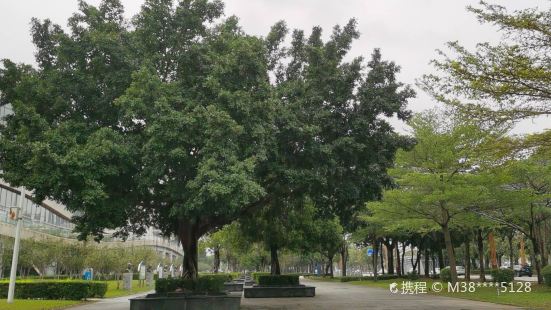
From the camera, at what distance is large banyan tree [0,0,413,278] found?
13938 mm

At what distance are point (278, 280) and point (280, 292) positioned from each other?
88 cm

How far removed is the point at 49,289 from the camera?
2367 centimetres

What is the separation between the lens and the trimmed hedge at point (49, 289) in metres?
23.5

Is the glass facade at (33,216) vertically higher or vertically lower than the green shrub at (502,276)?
higher

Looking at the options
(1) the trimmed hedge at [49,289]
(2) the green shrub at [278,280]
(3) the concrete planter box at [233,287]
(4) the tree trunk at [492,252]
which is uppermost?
(4) the tree trunk at [492,252]

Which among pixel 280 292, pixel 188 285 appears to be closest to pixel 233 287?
pixel 280 292

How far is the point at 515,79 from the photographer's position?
11.0m

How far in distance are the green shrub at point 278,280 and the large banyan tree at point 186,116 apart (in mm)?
8260

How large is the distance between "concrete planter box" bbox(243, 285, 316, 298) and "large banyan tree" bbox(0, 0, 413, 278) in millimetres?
7952

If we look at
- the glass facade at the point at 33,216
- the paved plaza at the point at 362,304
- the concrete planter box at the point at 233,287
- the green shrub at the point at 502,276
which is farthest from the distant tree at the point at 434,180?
the glass facade at the point at 33,216

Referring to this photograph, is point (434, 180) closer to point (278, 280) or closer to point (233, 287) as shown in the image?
point (278, 280)

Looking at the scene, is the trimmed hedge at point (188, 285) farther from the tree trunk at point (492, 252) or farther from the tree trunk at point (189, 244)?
the tree trunk at point (492, 252)

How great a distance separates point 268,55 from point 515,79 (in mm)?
10067

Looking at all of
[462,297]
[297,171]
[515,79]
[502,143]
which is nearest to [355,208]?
[297,171]
